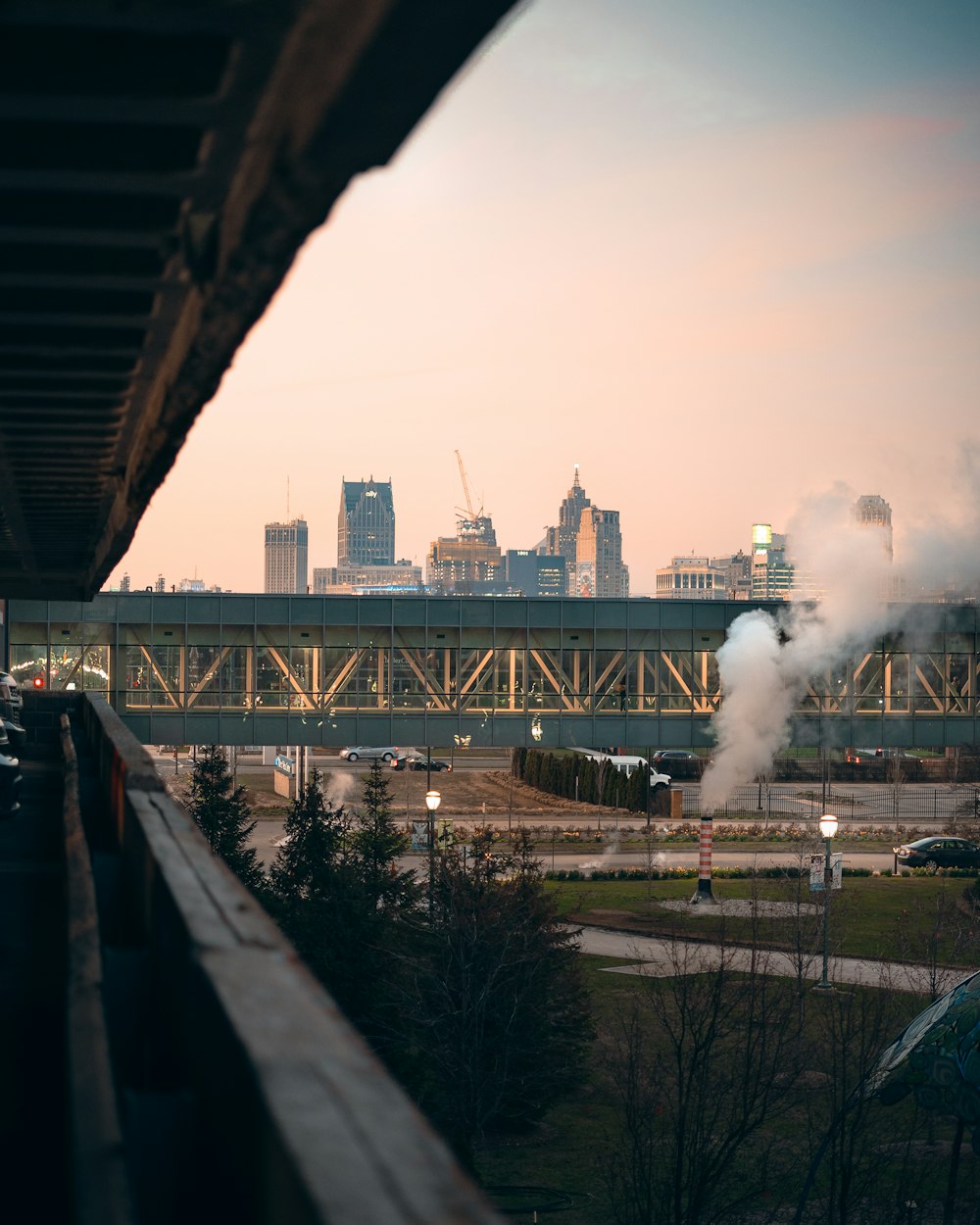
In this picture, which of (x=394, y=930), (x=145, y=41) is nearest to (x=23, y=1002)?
(x=145, y=41)

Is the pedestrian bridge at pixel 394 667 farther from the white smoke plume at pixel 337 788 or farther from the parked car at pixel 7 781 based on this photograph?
the parked car at pixel 7 781

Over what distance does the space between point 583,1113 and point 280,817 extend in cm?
4326

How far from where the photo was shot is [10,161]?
502 cm

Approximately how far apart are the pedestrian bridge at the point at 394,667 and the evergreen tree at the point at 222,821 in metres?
8.35

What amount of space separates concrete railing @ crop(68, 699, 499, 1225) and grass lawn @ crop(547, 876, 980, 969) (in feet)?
91.7

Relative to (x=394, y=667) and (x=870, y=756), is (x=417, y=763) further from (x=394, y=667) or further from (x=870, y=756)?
(x=394, y=667)

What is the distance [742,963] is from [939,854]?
2607 cm

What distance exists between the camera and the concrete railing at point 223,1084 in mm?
2105

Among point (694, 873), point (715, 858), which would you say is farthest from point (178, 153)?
point (715, 858)

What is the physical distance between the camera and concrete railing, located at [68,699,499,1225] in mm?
2105

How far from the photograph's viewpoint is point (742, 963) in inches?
1462

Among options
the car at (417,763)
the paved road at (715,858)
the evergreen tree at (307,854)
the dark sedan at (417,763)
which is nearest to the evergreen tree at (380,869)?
the evergreen tree at (307,854)

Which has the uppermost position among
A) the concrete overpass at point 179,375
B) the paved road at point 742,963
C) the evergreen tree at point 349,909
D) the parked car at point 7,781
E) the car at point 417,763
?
the concrete overpass at point 179,375

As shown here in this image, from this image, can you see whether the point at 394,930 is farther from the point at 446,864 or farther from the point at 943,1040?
the point at 943,1040
